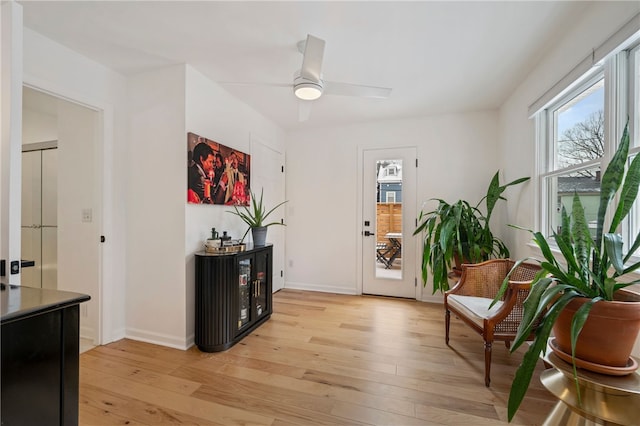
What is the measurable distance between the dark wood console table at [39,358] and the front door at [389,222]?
3.23 m

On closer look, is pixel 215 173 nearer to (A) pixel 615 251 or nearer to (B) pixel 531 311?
(B) pixel 531 311

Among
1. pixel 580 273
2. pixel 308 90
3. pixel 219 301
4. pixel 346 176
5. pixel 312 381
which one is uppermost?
pixel 308 90

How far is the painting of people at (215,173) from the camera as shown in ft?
7.75

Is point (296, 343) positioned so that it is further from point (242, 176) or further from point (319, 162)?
point (319, 162)

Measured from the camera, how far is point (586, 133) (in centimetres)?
188

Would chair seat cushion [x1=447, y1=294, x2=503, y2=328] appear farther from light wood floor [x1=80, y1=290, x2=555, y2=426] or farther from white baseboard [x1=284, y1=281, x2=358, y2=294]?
white baseboard [x1=284, y1=281, x2=358, y2=294]

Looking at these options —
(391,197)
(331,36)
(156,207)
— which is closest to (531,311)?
(331,36)

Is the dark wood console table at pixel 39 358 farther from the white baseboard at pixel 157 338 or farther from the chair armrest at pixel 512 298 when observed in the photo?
the chair armrest at pixel 512 298

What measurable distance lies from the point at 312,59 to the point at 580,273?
1.77 meters

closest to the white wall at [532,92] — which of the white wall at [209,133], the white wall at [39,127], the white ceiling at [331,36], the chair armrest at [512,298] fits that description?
the white ceiling at [331,36]

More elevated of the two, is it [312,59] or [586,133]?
[312,59]

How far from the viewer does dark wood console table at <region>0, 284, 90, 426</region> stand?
0.85 metres

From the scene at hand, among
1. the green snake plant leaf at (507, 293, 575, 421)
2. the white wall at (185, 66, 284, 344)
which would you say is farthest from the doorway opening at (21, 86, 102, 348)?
the green snake plant leaf at (507, 293, 575, 421)

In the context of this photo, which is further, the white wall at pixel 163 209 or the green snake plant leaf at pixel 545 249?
the white wall at pixel 163 209
